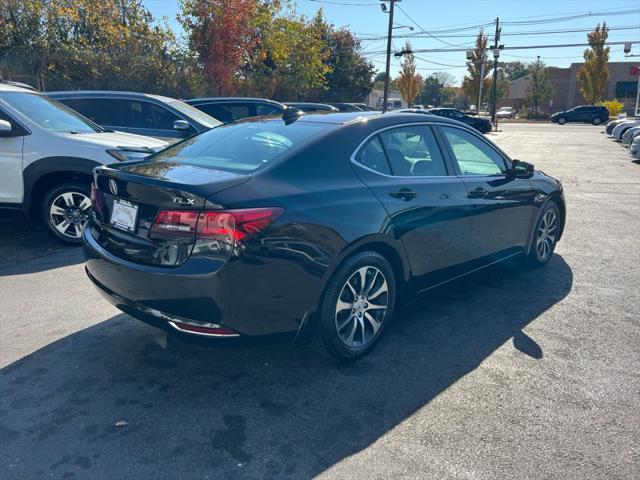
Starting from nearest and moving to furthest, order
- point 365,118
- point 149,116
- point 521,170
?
point 365,118 → point 521,170 → point 149,116

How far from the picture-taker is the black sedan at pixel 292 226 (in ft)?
9.29

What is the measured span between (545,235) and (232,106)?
767 centimetres

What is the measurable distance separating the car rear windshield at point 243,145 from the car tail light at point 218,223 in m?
0.44

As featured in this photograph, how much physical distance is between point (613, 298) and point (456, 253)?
5.80ft

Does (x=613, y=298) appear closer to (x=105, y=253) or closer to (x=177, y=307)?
(x=177, y=307)

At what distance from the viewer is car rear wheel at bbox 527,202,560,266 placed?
5.37 m

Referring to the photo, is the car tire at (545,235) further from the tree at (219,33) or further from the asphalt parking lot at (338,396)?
the tree at (219,33)

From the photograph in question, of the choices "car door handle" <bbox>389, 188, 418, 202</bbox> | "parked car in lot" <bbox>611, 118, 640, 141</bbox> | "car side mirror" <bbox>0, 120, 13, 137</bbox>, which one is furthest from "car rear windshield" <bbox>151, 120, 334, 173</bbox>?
"parked car in lot" <bbox>611, 118, 640, 141</bbox>

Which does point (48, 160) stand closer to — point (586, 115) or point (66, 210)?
point (66, 210)

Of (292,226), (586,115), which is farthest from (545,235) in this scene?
(586,115)

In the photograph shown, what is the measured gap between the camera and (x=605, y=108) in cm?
4706

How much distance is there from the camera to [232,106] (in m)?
11.2

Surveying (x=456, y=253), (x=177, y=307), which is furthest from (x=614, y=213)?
(x=177, y=307)

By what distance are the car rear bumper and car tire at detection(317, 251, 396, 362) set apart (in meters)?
0.18
